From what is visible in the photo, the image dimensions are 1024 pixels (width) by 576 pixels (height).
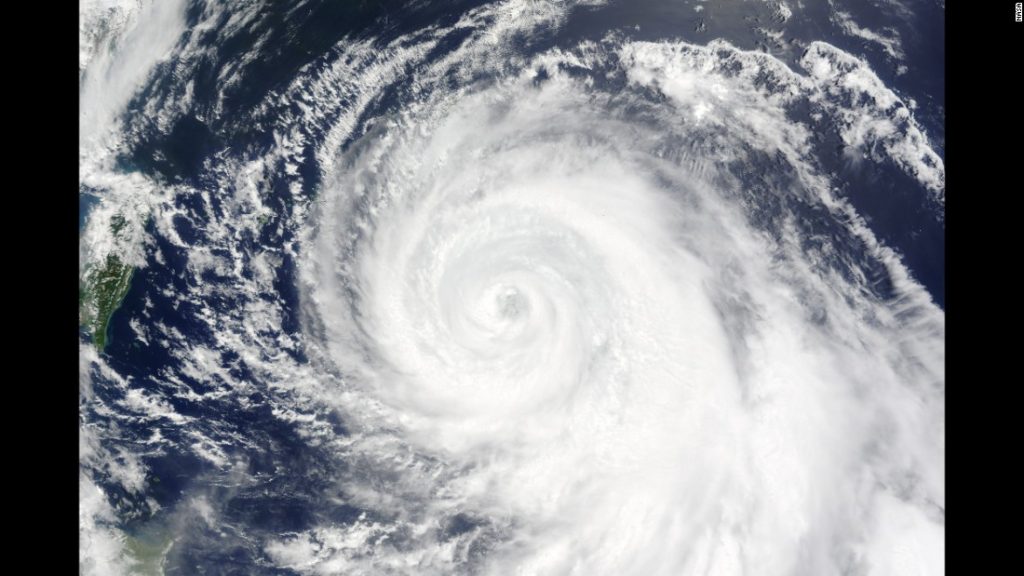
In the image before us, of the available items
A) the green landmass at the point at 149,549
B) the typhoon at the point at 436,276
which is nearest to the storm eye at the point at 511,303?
the typhoon at the point at 436,276

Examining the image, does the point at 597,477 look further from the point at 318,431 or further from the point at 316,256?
the point at 316,256

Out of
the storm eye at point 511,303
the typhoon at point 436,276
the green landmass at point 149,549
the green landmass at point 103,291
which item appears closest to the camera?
the typhoon at point 436,276

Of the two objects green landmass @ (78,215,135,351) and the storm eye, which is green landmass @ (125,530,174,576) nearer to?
green landmass @ (78,215,135,351)

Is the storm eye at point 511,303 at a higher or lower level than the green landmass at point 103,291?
higher

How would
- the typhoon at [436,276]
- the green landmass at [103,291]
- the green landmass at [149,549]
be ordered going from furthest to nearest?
the green landmass at [149,549], the green landmass at [103,291], the typhoon at [436,276]

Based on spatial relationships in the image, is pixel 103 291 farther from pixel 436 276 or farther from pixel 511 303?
pixel 511 303

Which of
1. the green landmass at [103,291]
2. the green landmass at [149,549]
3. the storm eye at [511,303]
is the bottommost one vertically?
the green landmass at [149,549]

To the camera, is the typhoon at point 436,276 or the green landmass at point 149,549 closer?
the typhoon at point 436,276

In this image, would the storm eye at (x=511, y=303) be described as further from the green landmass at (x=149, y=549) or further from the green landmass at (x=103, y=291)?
the green landmass at (x=149, y=549)

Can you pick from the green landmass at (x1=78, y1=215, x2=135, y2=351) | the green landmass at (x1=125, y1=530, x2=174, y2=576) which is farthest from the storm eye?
the green landmass at (x1=125, y1=530, x2=174, y2=576)
